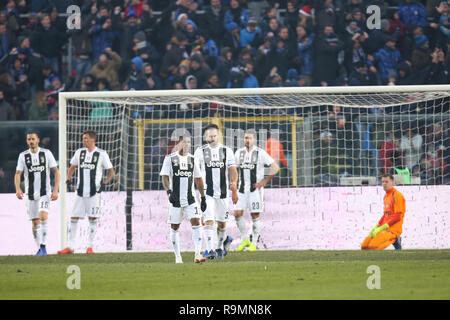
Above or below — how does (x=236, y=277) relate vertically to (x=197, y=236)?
below

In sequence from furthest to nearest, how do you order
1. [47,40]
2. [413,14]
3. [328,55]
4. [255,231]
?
[47,40] → [413,14] → [328,55] → [255,231]

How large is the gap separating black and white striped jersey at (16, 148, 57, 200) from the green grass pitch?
1504mm

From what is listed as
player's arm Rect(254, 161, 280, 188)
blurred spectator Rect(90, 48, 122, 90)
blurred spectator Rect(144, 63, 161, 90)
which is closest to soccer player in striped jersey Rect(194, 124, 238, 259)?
player's arm Rect(254, 161, 280, 188)

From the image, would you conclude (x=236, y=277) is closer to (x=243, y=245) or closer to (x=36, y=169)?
(x=243, y=245)

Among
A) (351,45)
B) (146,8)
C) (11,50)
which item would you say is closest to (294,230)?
(351,45)

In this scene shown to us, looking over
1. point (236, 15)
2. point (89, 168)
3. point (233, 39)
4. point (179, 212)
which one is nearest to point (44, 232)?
point (89, 168)

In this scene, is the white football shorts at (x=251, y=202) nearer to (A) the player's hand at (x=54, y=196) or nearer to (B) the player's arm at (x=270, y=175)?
(B) the player's arm at (x=270, y=175)

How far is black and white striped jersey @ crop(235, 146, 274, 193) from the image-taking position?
13.8 metres

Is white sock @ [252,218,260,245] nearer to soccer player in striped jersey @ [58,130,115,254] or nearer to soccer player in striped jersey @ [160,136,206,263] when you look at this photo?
soccer player in striped jersey @ [58,130,115,254]

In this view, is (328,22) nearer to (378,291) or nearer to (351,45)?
(351,45)

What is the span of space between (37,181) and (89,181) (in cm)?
83

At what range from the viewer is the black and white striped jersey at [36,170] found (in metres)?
13.4

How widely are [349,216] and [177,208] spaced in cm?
375

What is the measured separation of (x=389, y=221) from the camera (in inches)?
528
